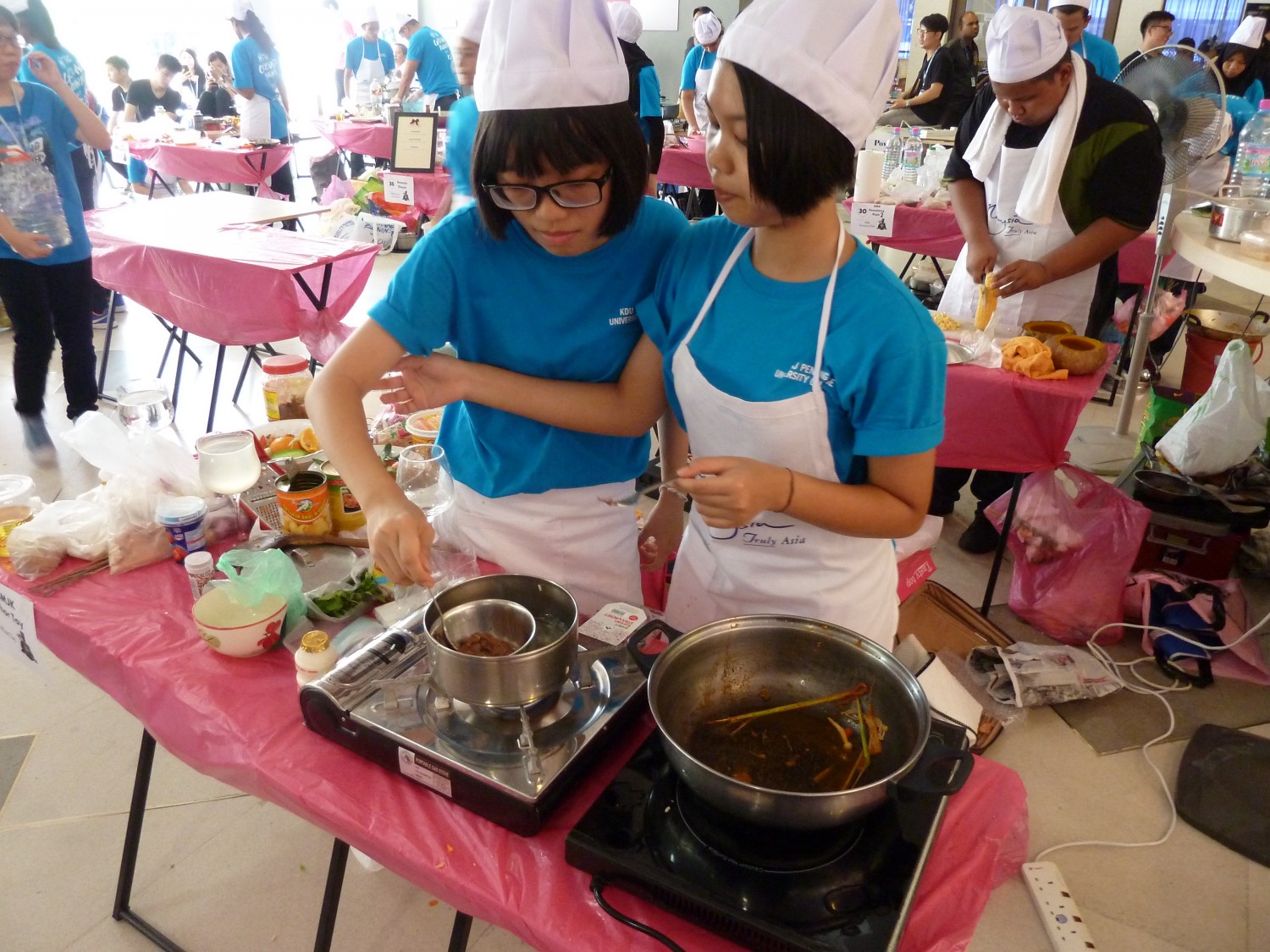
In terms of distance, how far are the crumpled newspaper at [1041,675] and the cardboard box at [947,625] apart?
43mm

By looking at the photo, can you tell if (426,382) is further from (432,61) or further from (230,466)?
(432,61)

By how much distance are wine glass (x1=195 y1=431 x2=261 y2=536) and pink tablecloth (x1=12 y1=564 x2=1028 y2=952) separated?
277 mm

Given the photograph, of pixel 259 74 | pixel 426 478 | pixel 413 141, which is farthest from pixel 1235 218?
pixel 259 74

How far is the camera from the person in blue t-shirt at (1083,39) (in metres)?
3.38

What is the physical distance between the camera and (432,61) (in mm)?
6902

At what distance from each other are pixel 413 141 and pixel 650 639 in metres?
4.11

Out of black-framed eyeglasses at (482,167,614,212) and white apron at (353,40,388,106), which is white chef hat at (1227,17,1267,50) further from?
white apron at (353,40,388,106)

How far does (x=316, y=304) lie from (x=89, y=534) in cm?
203

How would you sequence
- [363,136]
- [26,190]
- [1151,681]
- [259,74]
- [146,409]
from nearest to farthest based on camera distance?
[146,409]
[1151,681]
[26,190]
[363,136]
[259,74]

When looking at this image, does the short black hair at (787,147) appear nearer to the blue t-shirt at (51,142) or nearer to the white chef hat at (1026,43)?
the white chef hat at (1026,43)

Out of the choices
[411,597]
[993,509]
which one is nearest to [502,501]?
[411,597]

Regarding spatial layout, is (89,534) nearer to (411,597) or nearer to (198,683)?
(198,683)

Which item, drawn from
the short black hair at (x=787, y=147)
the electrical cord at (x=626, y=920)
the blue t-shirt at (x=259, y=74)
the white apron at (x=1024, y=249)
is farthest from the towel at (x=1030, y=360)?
the blue t-shirt at (x=259, y=74)

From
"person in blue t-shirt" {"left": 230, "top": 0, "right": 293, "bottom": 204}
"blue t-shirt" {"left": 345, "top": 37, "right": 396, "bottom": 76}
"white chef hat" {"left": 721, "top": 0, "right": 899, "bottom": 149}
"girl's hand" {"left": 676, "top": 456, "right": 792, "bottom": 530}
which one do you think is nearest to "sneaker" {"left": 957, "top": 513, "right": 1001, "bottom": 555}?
"girl's hand" {"left": 676, "top": 456, "right": 792, "bottom": 530}
